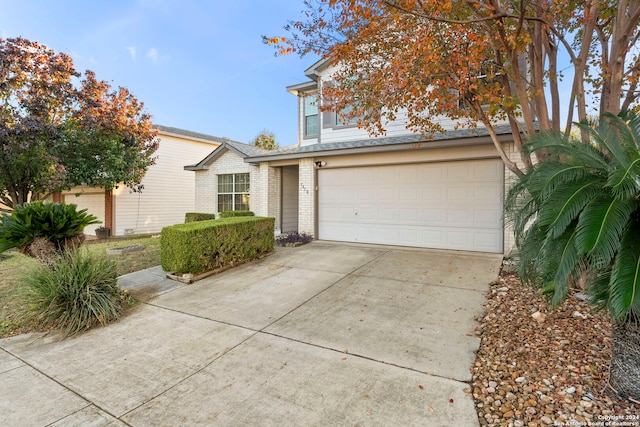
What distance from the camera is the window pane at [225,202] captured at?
1273cm

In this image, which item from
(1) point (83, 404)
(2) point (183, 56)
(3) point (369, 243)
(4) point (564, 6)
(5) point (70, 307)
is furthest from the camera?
(2) point (183, 56)

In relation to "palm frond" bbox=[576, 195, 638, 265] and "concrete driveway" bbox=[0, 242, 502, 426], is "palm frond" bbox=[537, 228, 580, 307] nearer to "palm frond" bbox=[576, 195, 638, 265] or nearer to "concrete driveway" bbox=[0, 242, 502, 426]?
"palm frond" bbox=[576, 195, 638, 265]

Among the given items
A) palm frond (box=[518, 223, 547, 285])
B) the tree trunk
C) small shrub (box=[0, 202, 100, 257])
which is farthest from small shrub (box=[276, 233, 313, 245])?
the tree trunk

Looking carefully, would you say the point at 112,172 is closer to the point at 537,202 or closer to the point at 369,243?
the point at 369,243

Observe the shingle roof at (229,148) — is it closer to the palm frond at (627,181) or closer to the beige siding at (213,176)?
the beige siding at (213,176)

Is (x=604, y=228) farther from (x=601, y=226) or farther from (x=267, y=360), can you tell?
→ (x=267, y=360)

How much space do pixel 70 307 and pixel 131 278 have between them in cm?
194

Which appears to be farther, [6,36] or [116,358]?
[6,36]

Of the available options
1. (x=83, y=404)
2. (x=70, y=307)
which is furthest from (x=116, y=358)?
(x=70, y=307)

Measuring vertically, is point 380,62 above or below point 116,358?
above

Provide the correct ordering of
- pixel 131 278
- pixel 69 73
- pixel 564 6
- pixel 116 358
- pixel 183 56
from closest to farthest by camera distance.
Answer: pixel 116 358 < pixel 564 6 < pixel 131 278 < pixel 69 73 < pixel 183 56

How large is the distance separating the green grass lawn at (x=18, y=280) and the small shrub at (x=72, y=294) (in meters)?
0.25

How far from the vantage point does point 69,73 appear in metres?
11.7

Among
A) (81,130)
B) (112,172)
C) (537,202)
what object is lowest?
(537,202)
